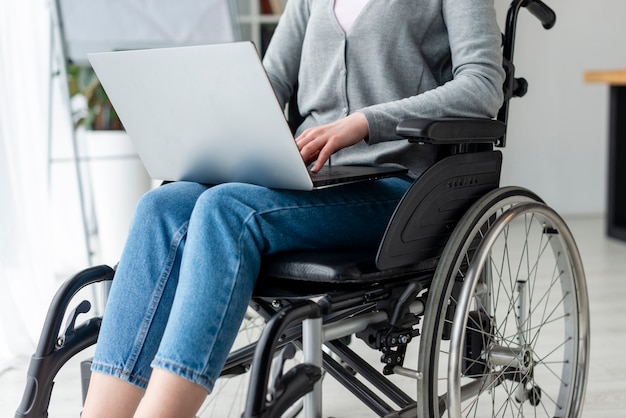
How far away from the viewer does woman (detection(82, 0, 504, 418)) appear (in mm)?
1032

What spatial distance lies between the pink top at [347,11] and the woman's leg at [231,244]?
310 millimetres

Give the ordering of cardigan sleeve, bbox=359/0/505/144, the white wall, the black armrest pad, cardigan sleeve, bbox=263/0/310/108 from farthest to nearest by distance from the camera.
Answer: the white wall < cardigan sleeve, bbox=263/0/310/108 < cardigan sleeve, bbox=359/0/505/144 < the black armrest pad

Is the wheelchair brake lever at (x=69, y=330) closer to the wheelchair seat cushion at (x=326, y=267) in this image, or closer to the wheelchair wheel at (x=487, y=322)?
the wheelchair seat cushion at (x=326, y=267)

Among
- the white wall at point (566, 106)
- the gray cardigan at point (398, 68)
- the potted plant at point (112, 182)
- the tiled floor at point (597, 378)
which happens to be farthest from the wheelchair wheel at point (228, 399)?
the white wall at point (566, 106)

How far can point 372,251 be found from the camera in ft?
3.87

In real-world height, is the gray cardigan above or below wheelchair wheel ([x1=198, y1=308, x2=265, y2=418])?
above

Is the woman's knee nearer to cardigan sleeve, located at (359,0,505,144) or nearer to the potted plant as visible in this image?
cardigan sleeve, located at (359,0,505,144)

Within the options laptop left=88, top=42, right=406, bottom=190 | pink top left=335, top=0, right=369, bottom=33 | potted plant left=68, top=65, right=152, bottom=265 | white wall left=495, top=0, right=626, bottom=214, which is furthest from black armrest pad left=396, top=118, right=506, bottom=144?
white wall left=495, top=0, right=626, bottom=214

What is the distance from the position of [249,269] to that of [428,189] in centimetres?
27

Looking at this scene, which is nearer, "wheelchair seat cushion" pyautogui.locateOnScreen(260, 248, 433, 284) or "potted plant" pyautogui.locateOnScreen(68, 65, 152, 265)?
"wheelchair seat cushion" pyautogui.locateOnScreen(260, 248, 433, 284)

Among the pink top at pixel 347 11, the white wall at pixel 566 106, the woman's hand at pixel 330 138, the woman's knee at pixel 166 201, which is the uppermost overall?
the pink top at pixel 347 11

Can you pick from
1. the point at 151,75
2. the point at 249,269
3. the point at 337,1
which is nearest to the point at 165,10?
the point at 337,1

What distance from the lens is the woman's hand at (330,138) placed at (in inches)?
46.3

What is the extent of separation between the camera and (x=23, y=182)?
7.48 feet
